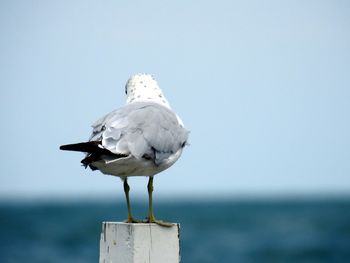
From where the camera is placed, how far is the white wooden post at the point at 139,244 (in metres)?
4.24

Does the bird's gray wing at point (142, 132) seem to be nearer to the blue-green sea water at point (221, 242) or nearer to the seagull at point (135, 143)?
the seagull at point (135, 143)

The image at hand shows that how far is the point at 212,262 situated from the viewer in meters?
21.1

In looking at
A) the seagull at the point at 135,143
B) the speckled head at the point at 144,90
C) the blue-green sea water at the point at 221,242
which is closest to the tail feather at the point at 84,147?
the seagull at the point at 135,143

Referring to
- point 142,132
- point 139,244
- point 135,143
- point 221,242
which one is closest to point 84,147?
point 135,143

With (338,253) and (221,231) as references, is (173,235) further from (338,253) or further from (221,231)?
(221,231)

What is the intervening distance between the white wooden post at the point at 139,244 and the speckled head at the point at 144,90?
58.9 inches

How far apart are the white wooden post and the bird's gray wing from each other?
64 centimetres

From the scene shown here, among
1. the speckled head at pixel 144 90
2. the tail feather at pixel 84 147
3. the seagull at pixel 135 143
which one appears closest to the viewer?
the tail feather at pixel 84 147

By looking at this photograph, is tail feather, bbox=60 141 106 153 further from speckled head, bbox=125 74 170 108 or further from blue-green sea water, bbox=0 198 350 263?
blue-green sea water, bbox=0 198 350 263

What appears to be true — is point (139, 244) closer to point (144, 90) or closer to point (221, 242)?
point (144, 90)

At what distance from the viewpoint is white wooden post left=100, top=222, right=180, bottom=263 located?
4.24 m

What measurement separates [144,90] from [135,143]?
919mm

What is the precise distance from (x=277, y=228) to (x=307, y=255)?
992 cm

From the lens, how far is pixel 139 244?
425 centimetres
